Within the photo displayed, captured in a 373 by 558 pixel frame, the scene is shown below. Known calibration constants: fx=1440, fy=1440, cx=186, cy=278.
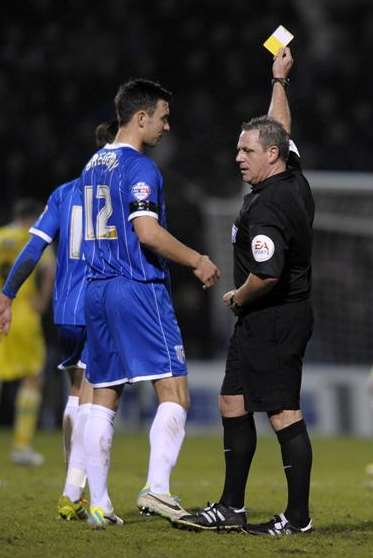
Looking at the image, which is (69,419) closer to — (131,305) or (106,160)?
(131,305)

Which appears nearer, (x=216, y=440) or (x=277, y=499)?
(x=277, y=499)

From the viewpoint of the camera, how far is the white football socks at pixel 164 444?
6.89m

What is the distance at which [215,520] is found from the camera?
6.94m

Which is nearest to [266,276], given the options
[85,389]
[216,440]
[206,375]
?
[85,389]

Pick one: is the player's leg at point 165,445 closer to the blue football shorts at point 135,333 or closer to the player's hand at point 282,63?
the blue football shorts at point 135,333

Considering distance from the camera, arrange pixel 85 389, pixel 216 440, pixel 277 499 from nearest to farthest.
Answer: pixel 85 389 → pixel 277 499 → pixel 216 440

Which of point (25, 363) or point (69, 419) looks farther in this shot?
point (25, 363)

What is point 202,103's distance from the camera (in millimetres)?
25109

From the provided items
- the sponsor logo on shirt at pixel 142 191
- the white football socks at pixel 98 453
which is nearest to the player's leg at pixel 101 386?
the white football socks at pixel 98 453

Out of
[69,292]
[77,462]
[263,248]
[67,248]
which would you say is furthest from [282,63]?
[77,462]

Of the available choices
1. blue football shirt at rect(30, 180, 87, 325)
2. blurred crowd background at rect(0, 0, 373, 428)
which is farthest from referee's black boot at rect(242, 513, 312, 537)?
blurred crowd background at rect(0, 0, 373, 428)

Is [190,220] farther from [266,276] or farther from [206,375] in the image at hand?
[266,276]

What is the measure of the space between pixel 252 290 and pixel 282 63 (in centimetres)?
150

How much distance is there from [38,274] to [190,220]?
25.1 feet
